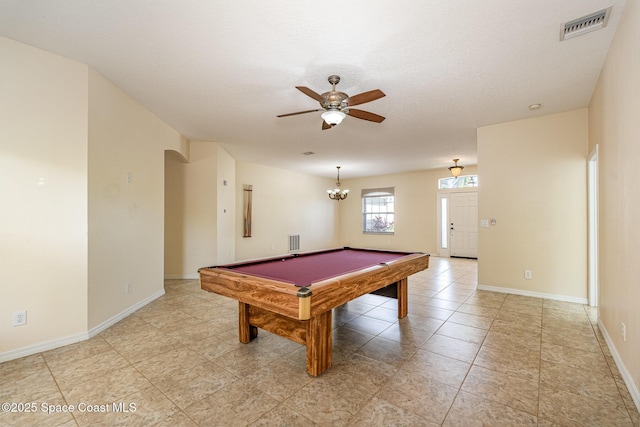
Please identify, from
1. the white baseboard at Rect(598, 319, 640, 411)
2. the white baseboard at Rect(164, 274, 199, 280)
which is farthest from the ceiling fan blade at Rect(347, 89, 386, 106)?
the white baseboard at Rect(164, 274, 199, 280)

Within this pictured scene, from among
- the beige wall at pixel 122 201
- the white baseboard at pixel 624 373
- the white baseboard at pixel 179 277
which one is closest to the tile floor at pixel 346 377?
the white baseboard at pixel 624 373

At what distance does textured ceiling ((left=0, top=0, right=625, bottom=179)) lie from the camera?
6.37ft

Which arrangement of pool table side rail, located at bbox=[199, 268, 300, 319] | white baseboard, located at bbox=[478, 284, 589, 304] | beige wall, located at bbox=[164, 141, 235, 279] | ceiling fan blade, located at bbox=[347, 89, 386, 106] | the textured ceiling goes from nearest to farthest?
pool table side rail, located at bbox=[199, 268, 300, 319] → the textured ceiling → ceiling fan blade, located at bbox=[347, 89, 386, 106] → white baseboard, located at bbox=[478, 284, 589, 304] → beige wall, located at bbox=[164, 141, 235, 279]

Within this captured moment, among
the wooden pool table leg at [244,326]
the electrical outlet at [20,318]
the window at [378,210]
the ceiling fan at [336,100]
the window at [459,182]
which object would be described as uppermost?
the ceiling fan at [336,100]

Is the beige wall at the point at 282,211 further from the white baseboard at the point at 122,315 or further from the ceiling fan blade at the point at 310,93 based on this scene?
the ceiling fan blade at the point at 310,93

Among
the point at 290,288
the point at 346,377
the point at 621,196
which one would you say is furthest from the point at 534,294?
the point at 290,288

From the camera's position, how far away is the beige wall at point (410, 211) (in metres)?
8.21

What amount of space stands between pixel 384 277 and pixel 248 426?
1562 mm

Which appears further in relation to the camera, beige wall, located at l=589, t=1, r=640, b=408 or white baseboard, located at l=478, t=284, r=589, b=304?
white baseboard, located at l=478, t=284, r=589, b=304

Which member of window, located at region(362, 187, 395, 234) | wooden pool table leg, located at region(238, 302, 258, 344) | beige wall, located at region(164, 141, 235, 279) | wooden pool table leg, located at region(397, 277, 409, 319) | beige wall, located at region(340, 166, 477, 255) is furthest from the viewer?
window, located at region(362, 187, 395, 234)

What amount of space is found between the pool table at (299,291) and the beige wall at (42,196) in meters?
1.39

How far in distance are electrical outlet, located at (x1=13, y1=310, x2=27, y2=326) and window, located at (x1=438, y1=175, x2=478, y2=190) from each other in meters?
8.65

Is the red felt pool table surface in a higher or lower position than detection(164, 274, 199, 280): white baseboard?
higher

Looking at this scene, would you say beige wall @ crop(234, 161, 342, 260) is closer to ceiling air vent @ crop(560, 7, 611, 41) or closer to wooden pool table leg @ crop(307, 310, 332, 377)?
wooden pool table leg @ crop(307, 310, 332, 377)
